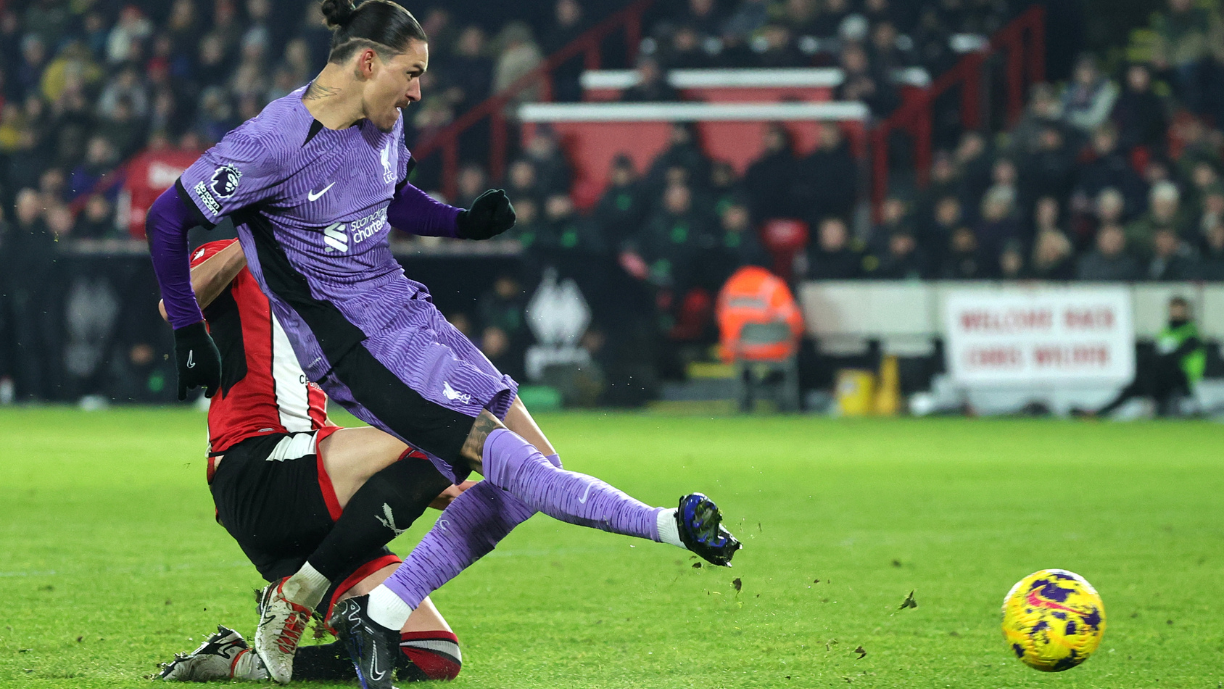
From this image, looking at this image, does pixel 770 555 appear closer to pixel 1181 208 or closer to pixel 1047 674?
pixel 1047 674

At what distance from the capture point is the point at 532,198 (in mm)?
15531

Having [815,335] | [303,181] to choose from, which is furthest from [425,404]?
[815,335]

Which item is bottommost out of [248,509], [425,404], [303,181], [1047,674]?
[1047,674]

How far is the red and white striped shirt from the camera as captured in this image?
4.31 meters

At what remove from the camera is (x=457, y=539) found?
3.90 meters

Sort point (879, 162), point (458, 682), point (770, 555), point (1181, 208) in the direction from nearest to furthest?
point (458, 682) → point (770, 555) → point (1181, 208) → point (879, 162)

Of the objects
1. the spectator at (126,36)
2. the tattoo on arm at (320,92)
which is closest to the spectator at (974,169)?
the spectator at (126,36)

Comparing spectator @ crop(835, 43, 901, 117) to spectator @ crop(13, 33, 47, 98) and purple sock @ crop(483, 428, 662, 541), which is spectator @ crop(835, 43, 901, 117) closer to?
spectator @ crop(13, 33, 47, 98)

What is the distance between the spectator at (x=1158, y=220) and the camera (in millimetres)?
14703

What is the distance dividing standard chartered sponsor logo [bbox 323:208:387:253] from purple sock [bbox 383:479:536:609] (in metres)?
0.68

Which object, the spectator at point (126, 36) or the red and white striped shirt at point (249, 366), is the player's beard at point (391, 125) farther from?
the spectator at point (126, 36)

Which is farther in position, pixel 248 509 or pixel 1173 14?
pixel 1173 14

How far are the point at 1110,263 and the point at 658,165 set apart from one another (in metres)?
4.31

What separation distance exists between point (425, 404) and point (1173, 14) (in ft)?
53.5
